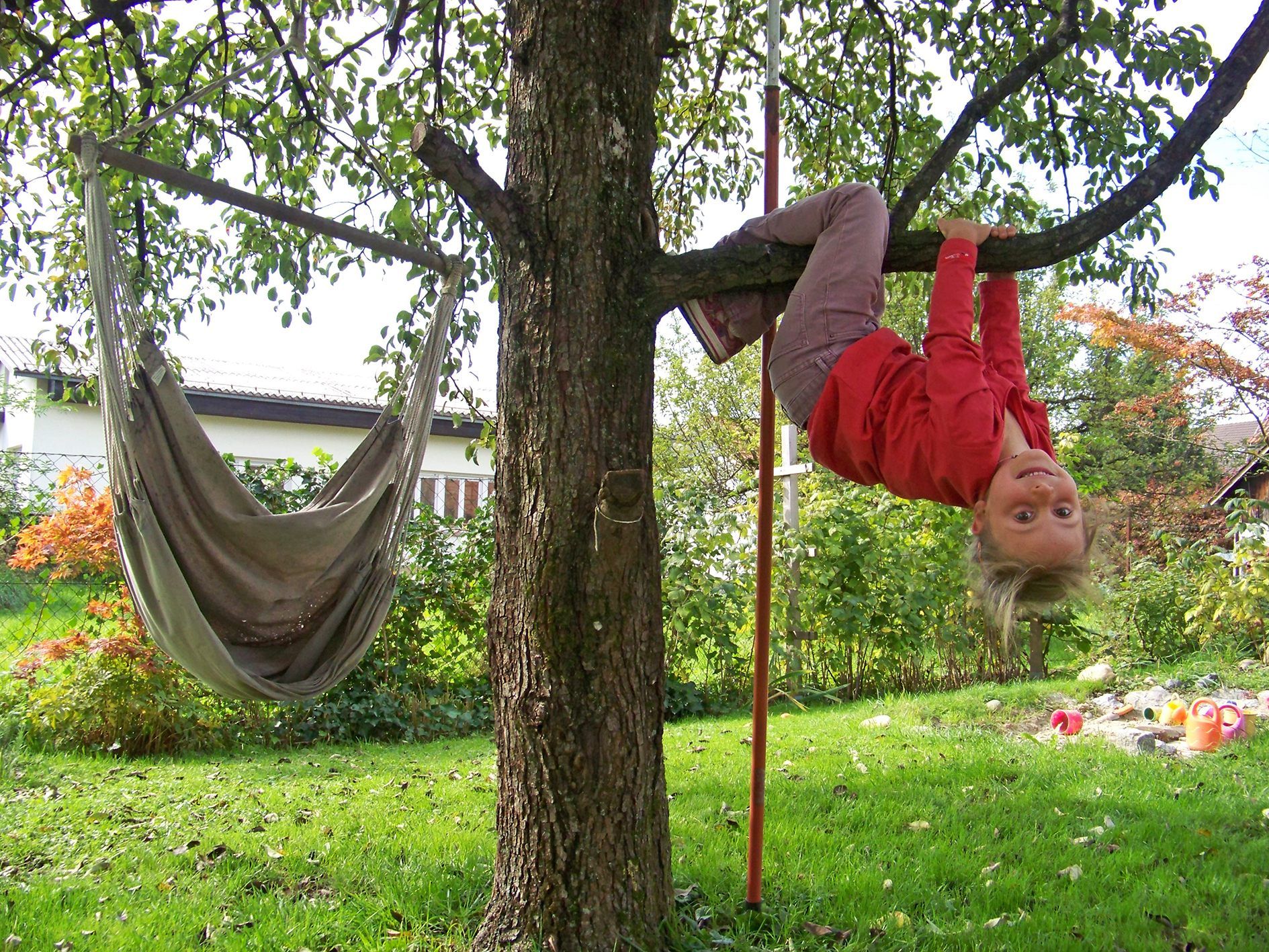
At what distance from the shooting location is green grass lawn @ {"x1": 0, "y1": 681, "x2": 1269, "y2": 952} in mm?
2238

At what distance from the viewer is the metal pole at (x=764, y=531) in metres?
2.21

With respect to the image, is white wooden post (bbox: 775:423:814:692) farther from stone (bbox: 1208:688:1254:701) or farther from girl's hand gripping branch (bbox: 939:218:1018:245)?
girl's hand gripping branch (bbox: 939:218:1018:245)

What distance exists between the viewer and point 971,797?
329 cm

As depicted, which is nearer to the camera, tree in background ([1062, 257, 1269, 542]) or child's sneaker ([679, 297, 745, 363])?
child's sneaker ([679, 297, 745, 363])

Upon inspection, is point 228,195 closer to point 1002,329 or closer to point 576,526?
point 576,526

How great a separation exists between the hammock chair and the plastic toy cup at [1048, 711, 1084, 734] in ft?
10.8

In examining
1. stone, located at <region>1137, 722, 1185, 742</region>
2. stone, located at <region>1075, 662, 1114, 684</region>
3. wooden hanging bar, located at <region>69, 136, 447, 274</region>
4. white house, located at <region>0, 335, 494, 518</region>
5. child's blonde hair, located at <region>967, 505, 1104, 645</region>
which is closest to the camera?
child's blonde hair, located at <region>967, 505, 1104, 645</region>

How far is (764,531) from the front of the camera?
2.22 meters

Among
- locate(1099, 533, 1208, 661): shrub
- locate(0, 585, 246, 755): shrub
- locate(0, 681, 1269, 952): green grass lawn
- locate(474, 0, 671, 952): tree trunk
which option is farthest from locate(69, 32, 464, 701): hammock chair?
locate(1099, 533, 1208, 661): shrub

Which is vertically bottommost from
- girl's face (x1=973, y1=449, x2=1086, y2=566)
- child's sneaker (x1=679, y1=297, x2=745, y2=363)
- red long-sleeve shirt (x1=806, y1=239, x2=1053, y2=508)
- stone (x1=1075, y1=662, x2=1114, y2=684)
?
stone (x1=1075, y1=662, x2=1114, y2=684)

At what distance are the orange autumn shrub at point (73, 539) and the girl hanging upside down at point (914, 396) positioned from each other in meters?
3.72

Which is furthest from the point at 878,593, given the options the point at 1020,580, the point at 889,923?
the point at 1020,580

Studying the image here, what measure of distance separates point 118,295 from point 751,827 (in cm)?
202

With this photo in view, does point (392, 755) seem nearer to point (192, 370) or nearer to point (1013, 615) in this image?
point (1013, 615)
